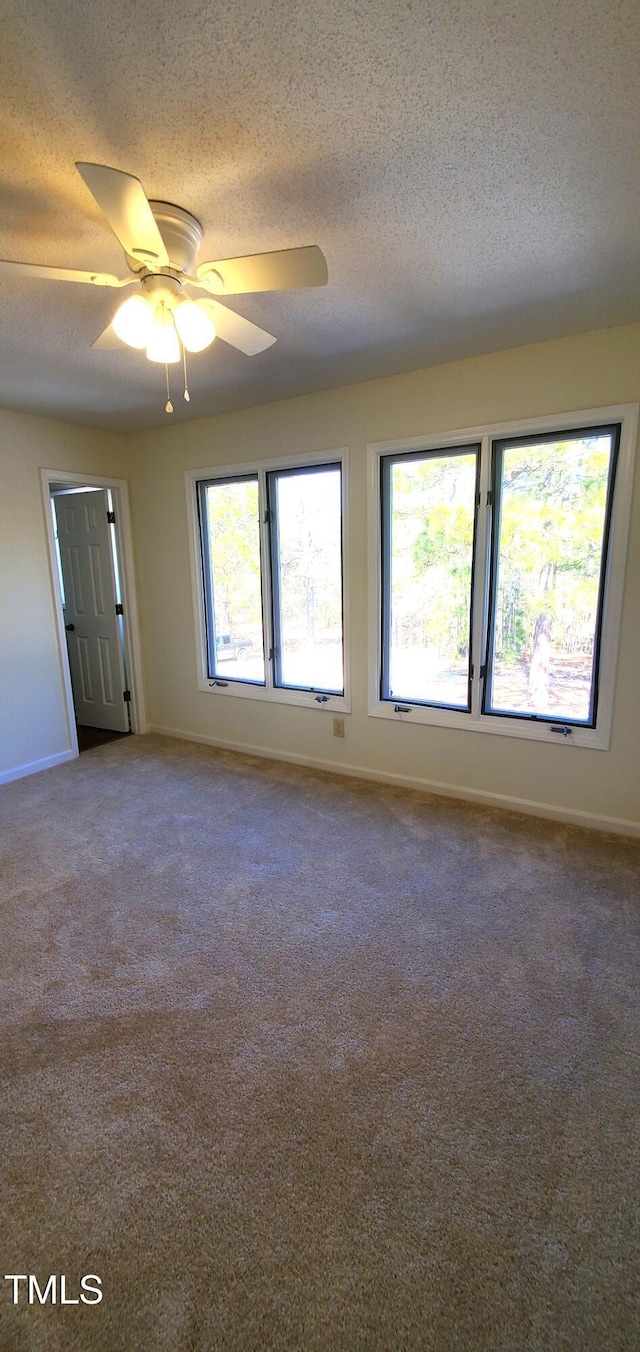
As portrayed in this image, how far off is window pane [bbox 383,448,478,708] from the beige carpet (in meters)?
1.04

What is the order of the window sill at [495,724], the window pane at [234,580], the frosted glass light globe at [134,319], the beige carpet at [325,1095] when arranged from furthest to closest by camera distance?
the window pane at [234,580]
the window sill at [495,724]
the frosted glass light globe at [134,319]
the beige carpet at [325,1095]

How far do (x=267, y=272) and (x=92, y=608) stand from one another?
3.69 m

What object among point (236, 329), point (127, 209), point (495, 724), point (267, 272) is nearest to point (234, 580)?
point (495, 724)

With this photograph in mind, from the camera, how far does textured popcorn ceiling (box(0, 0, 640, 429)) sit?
1.10 metres

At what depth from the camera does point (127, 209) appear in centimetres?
127

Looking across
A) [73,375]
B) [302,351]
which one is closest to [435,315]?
[302,351]

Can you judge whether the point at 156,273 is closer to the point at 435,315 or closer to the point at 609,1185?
the point at 435,315

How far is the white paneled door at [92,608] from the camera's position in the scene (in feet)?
14.8

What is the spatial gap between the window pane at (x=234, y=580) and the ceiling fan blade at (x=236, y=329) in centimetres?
179

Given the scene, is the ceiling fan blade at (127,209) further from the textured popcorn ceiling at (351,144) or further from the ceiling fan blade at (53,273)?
the textured popcorn ceiling at (351,144)

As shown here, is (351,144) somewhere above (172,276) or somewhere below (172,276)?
above

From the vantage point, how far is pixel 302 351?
2664mm

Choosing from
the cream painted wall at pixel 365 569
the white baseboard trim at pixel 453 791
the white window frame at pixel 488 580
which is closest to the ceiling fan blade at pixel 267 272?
the cream painted wall at pixel 365 569

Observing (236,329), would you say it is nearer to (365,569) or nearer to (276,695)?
(365,569)
